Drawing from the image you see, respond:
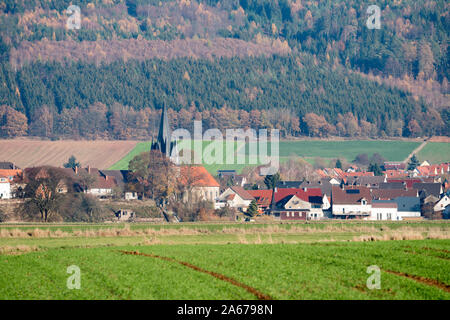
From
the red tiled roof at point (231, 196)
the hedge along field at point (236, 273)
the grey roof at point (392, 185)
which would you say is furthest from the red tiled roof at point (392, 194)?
the hedge along field at point (236, 273)

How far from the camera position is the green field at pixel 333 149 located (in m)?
136

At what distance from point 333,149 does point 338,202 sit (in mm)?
67677

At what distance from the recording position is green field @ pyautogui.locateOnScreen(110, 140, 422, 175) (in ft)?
445

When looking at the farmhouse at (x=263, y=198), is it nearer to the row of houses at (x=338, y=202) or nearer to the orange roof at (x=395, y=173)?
the row of houses at (x=338, y=202)

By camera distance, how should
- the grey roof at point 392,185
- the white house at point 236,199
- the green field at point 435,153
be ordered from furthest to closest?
the green field at point 435,153 → the grey roof at point 392,185 → the white house at point 236,199

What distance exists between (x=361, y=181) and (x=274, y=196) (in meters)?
27.2

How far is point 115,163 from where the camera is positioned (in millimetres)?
127062

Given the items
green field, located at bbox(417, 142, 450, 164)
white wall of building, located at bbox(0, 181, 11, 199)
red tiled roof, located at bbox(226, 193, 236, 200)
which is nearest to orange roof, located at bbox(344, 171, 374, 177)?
green field, located at bbox(417, 142, 450, 164)

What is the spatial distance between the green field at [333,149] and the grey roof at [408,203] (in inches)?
1800

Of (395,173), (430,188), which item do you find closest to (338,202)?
(430,188)

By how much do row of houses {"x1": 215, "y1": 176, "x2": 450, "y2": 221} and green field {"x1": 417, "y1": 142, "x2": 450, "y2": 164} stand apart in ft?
173

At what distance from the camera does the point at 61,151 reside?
13575 cm

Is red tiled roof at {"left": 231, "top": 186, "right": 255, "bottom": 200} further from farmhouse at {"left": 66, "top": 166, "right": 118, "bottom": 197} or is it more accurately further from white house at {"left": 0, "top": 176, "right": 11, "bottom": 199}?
white house at {"left": 0, "top": 176, "right": 11, "bottom": 199}
